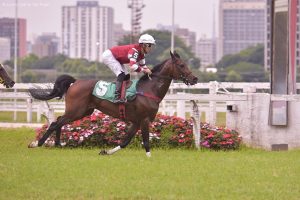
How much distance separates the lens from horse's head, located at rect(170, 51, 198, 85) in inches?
580

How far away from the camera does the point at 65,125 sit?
1648cm

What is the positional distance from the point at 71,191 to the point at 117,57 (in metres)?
4.75

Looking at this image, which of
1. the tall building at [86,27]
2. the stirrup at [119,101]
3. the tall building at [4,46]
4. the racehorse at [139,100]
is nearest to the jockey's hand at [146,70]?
the racehorse at [139,100]

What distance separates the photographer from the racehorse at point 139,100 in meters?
14.6

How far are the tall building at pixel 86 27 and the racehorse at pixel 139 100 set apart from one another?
144 m

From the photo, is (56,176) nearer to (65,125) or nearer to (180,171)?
(180,171)

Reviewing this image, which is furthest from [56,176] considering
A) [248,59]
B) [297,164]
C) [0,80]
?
[248,59]

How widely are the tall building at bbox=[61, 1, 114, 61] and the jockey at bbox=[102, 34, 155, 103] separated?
144 meters

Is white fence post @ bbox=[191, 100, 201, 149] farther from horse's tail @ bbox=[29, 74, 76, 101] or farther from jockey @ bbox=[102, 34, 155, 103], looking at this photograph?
horse's tail @ bbox=[29, 74, 76, 101]

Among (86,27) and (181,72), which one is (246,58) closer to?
(86,27)

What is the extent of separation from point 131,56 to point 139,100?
69 cm

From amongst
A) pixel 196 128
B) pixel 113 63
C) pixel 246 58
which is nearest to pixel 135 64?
pixel 113 63

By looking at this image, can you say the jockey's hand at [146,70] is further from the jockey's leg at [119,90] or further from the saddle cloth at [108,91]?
the jockey's leg at [119,90]

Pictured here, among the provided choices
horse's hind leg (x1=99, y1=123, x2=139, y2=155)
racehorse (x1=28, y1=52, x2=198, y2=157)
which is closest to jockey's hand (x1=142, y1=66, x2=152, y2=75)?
racehorse (x1=28, y1=52, x2=198, y2=157)
